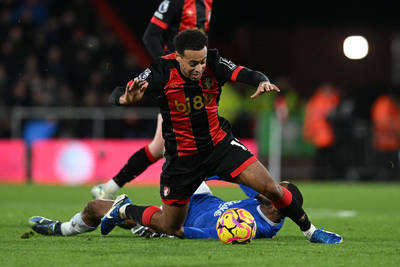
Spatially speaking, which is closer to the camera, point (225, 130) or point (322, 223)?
point (225, 130)

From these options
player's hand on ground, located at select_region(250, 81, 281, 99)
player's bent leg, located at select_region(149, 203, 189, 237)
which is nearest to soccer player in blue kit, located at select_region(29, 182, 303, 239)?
player's bent leg, located at select_region(149, 203, 189, 237)

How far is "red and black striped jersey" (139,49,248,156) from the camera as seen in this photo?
6738 mm

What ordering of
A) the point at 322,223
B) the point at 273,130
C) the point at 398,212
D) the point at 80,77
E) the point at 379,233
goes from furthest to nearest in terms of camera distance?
the point at 80,77
the point at 273,130
the point at 398,212
the point at 322,223
the point at 379,233

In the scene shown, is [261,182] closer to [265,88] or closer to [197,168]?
[197,168]

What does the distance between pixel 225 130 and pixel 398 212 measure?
4.47 m

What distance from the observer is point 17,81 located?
1812 cm

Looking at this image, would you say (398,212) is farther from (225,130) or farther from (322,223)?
(225,130)

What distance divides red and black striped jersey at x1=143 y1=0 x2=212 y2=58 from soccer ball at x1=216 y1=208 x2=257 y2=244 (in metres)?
2.16

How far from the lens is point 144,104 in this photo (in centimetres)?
1884

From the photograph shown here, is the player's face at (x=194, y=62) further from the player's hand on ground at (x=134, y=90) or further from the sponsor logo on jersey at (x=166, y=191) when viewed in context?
the sponsor logo on jersey at (x=166, y=191)

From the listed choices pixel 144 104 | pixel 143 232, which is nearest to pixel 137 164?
pixel 143 232

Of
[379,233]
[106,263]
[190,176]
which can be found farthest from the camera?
[379,233]

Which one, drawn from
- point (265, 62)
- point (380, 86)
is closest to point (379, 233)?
point (380, 86)

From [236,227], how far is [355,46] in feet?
59.8
